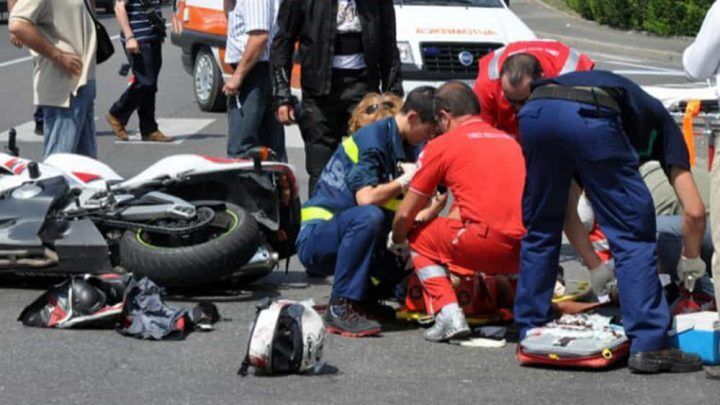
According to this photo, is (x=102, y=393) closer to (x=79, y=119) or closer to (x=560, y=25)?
(x=79, y=119)

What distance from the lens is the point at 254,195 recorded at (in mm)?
8125

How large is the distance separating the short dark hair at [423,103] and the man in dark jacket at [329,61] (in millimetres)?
1442

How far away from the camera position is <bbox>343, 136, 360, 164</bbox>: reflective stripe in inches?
289

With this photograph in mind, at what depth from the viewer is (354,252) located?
7.04 metres

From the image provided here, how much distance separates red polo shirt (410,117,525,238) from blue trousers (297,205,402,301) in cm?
31

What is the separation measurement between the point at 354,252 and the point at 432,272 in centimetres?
36

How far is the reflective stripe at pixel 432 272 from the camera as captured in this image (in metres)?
7.01

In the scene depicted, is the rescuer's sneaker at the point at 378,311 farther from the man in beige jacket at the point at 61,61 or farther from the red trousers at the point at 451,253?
the man in beige jacket at the point at 61,61

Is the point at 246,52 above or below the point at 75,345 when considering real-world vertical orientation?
above

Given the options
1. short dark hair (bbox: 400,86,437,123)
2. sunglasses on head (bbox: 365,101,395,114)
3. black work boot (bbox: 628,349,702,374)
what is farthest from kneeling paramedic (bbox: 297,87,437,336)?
black work boot (bbox: 628,349,702,374)

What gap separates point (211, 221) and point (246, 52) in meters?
1.82

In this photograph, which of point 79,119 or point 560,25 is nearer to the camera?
point 79,119

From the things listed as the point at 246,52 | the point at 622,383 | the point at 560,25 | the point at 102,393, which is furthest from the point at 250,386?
the point at 560,25

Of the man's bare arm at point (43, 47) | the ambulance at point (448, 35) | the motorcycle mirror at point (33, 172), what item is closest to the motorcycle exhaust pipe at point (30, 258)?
the motorcycle mirror at point (33, 172)
